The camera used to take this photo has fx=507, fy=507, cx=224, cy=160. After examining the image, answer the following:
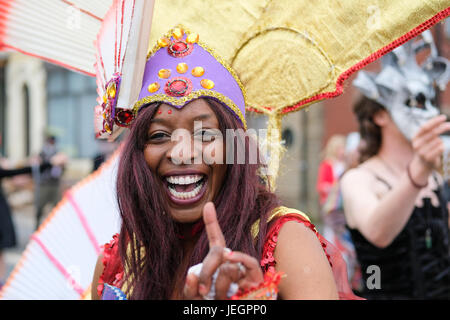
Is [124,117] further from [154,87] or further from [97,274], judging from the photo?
[97,274]

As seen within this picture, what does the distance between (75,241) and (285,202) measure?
1.01 metres

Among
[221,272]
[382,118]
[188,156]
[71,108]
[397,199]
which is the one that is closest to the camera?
[221,272]

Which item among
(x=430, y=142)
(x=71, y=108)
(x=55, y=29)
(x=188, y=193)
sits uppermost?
(x=71, y=108)

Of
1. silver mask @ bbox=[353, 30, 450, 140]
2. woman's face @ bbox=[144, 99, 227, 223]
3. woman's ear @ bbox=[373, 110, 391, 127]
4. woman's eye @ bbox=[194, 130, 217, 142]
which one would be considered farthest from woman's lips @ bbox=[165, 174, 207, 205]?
woman's ear @ bbox=[373, 110, 391, 127]

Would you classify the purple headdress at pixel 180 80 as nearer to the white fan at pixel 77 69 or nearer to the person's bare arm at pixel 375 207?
the white fan at pixel 77 69

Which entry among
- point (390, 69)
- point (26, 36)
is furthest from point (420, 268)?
point (26, 36)

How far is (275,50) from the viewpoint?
1.91 meters

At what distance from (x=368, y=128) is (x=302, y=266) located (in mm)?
1917

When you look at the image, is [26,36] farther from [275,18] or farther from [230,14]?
[275,18]

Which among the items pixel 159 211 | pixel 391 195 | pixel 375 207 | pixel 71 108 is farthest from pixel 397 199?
pixel 71 108

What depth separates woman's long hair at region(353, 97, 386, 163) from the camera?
306 centimetres

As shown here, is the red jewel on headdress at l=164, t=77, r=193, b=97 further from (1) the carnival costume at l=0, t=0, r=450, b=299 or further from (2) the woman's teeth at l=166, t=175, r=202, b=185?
(2) the woman's teeth at l=166, t=175, r=202, b=185

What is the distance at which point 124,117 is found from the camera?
1.71m

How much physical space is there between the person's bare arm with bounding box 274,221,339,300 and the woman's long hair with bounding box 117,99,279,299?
10 cm
